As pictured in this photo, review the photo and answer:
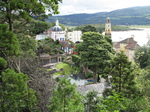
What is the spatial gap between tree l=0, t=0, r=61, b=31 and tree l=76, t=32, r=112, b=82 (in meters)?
14.6

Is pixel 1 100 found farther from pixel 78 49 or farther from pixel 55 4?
pixel 78 49

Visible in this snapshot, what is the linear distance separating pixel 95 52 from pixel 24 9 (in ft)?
52.2

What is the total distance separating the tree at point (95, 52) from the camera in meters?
22.1

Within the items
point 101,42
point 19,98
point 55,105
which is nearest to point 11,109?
point 19,98

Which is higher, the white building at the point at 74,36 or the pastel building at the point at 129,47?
the white building at the point at 74,36

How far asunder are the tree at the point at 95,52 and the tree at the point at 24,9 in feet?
47.9

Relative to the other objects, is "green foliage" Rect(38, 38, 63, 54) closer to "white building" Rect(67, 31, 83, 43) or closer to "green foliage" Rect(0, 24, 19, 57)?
"white building" Rect(67, 31, 83, 43)

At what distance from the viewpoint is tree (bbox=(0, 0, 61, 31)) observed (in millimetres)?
6295

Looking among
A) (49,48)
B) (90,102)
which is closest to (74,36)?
(49,48)

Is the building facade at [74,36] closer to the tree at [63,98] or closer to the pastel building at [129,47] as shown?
the pastel building at [129,47]

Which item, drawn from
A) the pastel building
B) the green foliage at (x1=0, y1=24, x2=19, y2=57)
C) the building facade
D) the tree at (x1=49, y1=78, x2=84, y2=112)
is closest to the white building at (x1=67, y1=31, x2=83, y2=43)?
the building facade

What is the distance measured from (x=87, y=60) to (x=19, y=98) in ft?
→ 58.3

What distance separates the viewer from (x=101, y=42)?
23.6m

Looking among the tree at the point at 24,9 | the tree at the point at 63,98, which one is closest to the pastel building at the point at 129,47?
the tree at the point at 24,9
